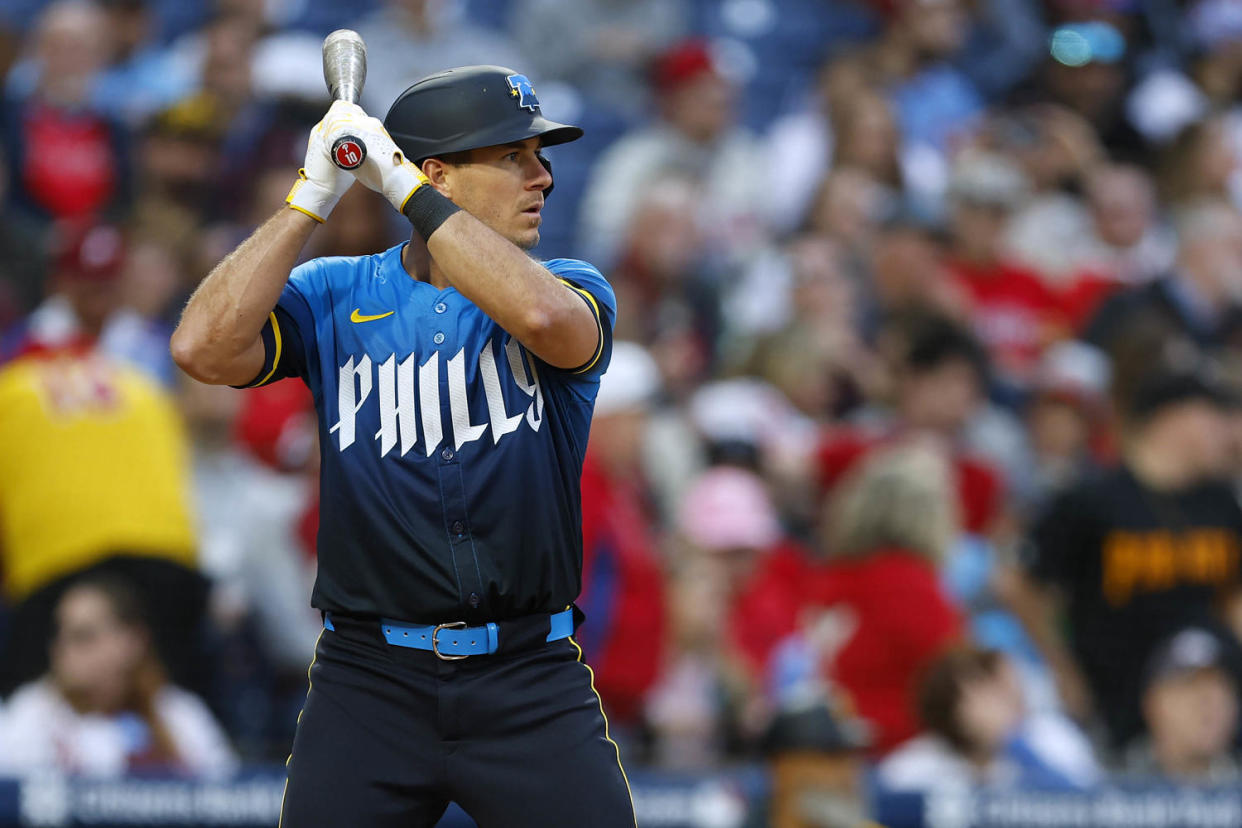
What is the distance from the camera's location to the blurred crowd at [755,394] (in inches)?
237

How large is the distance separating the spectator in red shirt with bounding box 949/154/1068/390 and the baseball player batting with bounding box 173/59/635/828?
19.0 feet

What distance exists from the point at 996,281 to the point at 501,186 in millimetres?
6095

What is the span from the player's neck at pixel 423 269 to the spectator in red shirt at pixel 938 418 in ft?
13.3

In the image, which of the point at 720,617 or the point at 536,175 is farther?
the point at 720,617

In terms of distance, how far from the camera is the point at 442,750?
10.8ft

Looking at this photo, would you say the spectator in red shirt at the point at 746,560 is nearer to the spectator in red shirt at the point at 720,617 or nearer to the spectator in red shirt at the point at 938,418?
the spectator in red shirt at the point at 720,617

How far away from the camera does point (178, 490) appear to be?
6.39 m

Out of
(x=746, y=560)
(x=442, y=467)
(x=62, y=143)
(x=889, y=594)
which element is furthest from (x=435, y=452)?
(x=62, y=143)

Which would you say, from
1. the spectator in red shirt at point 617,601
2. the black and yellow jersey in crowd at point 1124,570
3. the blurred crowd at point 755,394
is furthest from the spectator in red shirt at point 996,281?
the spectator in red shirt at point 617,601

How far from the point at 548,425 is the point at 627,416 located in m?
3.11

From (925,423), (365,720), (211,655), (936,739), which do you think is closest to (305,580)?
(211,655)

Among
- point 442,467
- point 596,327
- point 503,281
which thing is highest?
point 503,281

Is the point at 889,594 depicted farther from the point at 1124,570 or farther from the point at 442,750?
the point at 442,750

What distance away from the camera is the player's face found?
11.1 ft
